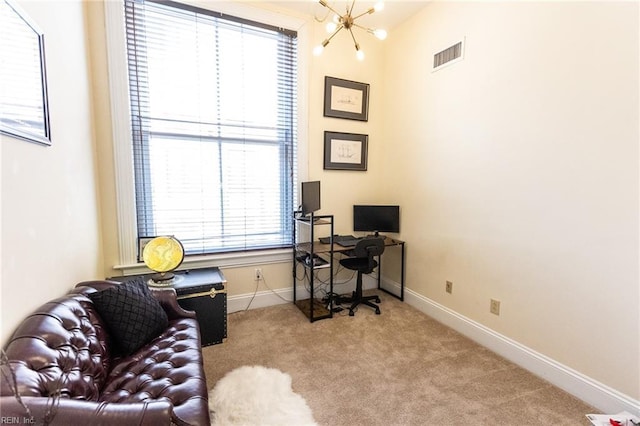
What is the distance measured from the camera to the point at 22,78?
4.45 feet

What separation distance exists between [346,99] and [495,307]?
2529 mm

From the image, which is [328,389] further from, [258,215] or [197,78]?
[197,78]

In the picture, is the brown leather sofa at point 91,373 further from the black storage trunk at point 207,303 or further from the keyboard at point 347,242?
the keyboard at point 347,242

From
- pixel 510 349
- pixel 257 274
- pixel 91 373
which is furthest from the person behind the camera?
pixel 257 274

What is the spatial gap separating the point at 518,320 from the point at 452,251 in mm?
746

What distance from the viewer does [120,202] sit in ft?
8.10

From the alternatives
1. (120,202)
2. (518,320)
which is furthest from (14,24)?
(518,320)

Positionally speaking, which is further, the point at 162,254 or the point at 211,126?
the point at 211,126

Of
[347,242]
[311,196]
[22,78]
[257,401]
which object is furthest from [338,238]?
[22,78]

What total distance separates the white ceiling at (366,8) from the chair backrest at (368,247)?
231 centimetres

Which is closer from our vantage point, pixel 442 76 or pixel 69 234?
pixel 69 234

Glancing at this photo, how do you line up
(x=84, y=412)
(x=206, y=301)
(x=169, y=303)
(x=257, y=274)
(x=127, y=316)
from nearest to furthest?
(x=84, y=412) < (x=127, y=316) < (x=169, y=303) < (x=206, y=301) < (x=257, y=274)

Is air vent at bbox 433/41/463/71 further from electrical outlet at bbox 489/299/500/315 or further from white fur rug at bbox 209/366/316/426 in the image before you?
white fur rug at bbox 209/366/316/426

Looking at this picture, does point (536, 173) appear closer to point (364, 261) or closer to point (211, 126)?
point (364, 261)
